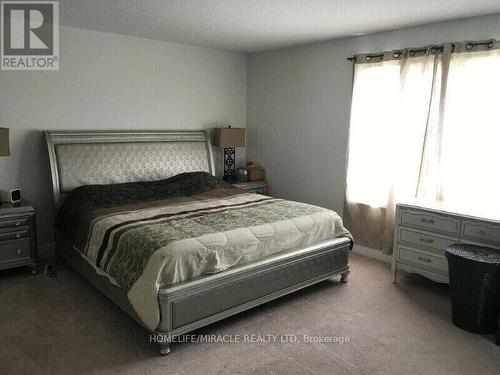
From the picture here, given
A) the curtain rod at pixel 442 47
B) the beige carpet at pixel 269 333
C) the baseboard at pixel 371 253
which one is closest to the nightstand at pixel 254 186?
the baseboard at pixel 371 253

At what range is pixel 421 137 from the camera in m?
4.07

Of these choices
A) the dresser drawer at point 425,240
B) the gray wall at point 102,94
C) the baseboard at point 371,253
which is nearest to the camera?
the dresser drawer at point 425,240

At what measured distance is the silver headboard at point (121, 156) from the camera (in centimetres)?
420

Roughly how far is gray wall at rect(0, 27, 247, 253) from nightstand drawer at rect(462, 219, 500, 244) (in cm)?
356

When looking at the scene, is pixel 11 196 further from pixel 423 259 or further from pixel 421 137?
pixel 421 137

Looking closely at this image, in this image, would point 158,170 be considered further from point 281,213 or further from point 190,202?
point 281,213

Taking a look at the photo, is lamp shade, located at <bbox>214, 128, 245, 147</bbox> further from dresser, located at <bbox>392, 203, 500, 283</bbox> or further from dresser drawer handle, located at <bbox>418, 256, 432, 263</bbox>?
dresser drawer handle, located at <bbox>418, 256, 432, 263</bbox>

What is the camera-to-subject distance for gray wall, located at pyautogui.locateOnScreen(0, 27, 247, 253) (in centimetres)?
414

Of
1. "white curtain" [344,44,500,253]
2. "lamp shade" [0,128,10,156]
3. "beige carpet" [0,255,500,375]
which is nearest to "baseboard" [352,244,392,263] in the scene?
"white curtain" [344,44,500,253]

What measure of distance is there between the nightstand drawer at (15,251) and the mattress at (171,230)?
0.35 metres

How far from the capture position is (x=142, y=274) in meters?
2.74

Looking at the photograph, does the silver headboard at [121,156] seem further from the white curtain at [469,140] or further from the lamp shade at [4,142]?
the white curtain at [469,140]

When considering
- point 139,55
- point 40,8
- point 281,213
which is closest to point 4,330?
point 281,213

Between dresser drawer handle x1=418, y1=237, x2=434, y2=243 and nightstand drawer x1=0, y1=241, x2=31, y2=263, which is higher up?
dresser drawer handle x1=418, y1=237, x2=434, y2=243
